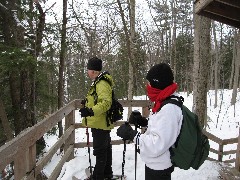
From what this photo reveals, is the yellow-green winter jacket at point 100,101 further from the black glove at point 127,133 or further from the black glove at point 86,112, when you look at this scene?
the black glove at point 127,133

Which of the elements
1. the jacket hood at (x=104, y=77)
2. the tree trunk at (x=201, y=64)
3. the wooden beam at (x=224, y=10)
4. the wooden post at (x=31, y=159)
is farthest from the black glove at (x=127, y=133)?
the tree trunk at (x=201, y=64)

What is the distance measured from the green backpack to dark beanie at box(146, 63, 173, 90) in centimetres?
14

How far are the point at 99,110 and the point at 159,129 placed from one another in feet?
5.81

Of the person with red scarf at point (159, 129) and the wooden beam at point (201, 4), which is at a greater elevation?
the wooden beam at point (201, 4)

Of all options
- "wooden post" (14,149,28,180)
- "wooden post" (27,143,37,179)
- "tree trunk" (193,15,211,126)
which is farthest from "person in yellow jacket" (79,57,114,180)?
"tree trunk" (193,15,211,126)

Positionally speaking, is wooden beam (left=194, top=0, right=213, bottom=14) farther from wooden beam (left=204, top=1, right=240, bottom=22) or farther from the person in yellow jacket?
the person in yellow jacket

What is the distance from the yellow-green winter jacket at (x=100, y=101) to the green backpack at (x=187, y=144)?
166cm

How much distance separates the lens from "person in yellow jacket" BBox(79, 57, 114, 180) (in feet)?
14.2

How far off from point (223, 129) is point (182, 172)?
1484cm

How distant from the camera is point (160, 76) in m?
2.81

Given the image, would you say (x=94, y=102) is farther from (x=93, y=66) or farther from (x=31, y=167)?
(x=31, y=167)

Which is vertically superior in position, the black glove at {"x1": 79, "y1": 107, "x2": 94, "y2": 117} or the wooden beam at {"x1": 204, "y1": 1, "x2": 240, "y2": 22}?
the wooden beam at {"x1": 204, "y1": 1, "x2": 240, "y2": 22}

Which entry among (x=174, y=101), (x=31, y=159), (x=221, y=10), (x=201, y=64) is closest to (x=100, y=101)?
(x=31, y=159)

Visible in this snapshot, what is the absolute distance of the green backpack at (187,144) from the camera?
107 inches
